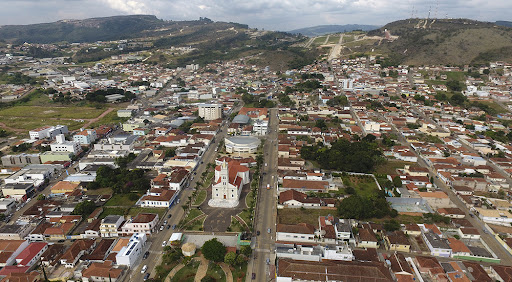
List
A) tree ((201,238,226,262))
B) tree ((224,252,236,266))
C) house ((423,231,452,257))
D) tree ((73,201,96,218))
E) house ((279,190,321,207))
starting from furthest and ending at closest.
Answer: house ((279,190,321,207)) < tree ((73,201,96,218)) < house ((423,231,452,257)) < tree ((201,238,226,262)) < tree ((224,252,236,266))

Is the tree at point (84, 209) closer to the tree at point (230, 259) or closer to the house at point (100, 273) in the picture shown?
the house at point (100, 273)

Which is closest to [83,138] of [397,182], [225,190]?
[225,190]

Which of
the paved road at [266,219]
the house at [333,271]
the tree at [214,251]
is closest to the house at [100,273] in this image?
the tree at [214,251]

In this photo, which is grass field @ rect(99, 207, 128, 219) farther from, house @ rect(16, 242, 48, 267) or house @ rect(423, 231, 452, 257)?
house @ rect(423, 231, 452, 257)

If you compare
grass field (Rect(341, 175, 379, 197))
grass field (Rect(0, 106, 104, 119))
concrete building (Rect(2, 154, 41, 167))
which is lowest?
grass field (Rect(341, 175, 379, 197))

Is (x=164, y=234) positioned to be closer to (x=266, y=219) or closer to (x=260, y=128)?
(x=266, y=219)

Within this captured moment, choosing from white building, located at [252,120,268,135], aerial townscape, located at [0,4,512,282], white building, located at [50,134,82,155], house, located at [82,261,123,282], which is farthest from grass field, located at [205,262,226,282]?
white building, located at [50,134,82,155]
